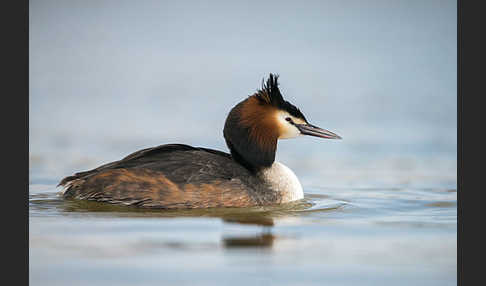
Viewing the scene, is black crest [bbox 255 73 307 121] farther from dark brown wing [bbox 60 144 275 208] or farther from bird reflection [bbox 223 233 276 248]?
bird reflection [bbox 223 233 276 248]

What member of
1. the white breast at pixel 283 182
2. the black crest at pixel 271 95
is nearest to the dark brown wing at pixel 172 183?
the white breast at pixel 283 182

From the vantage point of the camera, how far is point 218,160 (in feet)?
29.3

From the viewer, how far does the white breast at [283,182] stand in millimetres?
9087

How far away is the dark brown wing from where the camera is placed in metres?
8.44

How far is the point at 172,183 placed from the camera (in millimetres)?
8477

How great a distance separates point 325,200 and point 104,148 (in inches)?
226

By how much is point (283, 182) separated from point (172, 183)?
4.91 feet

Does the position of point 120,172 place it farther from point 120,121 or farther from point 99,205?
point 120,121

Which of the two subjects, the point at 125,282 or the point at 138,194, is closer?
the point at 125,282

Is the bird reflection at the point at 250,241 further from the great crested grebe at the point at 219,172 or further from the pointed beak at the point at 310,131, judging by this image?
the pointed beak at the point at 310,131

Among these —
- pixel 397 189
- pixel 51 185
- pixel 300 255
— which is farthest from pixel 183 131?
pixel 300 255

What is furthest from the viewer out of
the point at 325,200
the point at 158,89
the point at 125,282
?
the point at 158,89

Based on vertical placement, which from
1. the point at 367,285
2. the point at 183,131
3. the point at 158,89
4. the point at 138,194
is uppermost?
the point at 158,89

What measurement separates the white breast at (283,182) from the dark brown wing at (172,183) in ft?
0.61
